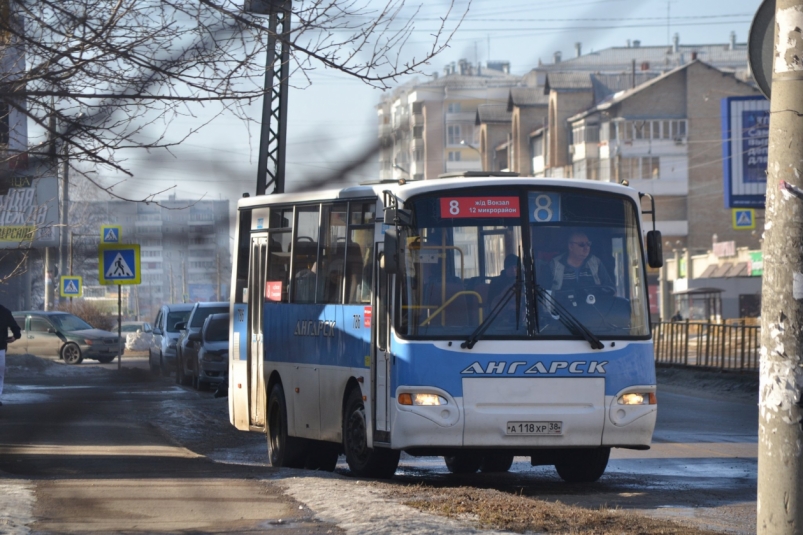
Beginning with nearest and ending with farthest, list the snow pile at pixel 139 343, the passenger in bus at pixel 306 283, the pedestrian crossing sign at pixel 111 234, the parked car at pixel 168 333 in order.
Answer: the pedestrian crossing sign at pixel 111 234 < the passenger in bus at pixel 306 283 < the parked car at pixel 168 333 < the snow pile at pixel 139 343

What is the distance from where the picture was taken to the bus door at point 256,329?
A: 45.3ft

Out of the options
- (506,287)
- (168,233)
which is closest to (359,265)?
(506,287)

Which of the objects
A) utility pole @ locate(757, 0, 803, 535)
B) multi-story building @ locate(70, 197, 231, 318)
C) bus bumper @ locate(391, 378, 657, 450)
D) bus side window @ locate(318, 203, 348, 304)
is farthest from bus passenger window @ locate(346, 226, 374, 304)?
utility pole @ locate(757, 0, 803, 535)

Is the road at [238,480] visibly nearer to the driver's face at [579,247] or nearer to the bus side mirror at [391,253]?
the bus side mirror at [391,253]

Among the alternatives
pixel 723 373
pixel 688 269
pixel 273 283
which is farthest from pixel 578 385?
pixel 688 269

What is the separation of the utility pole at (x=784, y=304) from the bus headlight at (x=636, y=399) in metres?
5.82

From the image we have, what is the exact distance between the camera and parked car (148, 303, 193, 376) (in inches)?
1242

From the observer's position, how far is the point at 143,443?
47.2ft

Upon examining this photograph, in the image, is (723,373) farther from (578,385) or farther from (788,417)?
(788,417)

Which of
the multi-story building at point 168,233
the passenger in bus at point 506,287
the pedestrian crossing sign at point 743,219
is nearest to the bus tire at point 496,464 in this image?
the passenger in bus at point 506,287

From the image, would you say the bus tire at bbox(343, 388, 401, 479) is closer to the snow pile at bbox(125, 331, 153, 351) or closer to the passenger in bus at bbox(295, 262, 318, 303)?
the passenger in bus at bbox(295, 262, 318, 303)

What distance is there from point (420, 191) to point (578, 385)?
2098 millimetres

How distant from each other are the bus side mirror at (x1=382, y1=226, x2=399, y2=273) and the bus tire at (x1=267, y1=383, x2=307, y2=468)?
3.01m

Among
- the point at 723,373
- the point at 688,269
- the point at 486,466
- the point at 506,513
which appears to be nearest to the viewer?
the point at 506,513
